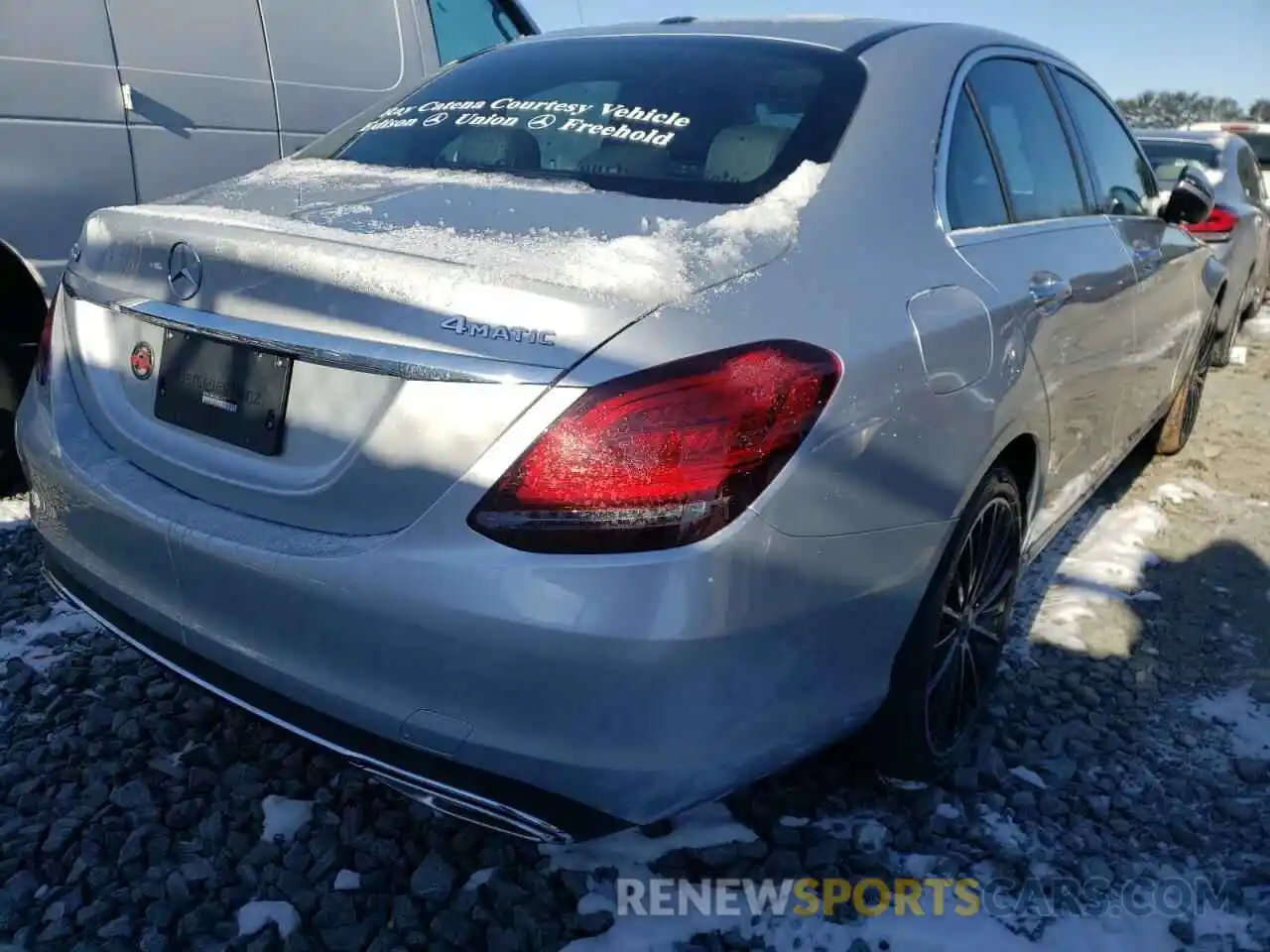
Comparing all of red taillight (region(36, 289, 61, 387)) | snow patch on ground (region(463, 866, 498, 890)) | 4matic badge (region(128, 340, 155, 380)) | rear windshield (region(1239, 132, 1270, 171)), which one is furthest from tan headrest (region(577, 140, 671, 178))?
rear windshield (region(1239, 132, 1270, 171))

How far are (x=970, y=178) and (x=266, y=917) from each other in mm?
2054

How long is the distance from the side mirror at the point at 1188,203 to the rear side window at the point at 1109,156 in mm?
74

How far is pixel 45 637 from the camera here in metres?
2.81

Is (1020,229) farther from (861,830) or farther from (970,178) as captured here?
(861,830)

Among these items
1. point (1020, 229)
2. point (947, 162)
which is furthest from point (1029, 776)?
point (947, 162)

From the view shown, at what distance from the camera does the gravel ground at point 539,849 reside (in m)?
1.92

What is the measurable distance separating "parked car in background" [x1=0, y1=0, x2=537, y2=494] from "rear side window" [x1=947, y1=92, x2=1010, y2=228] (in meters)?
1.48

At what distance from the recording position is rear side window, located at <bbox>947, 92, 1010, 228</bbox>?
7.27 ft

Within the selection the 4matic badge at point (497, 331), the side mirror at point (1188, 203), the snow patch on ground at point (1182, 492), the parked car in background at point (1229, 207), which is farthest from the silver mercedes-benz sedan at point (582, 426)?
the parked car in background at point (1229, 207)

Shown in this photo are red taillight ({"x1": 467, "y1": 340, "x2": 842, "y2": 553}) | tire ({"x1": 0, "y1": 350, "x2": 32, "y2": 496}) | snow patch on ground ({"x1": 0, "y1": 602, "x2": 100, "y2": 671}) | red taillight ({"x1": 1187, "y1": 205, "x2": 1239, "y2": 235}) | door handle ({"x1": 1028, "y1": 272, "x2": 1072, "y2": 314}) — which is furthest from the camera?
red taillight ({"x1": 1187, "y1": 205, "x2": 1239, "y2": 235})

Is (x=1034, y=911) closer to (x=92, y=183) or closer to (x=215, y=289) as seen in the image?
(x=215, y=289)

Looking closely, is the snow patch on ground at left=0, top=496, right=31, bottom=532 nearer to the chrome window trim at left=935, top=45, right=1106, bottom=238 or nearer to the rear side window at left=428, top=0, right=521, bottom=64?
the rear side window at left=428, top=0, right=521, bottom=64

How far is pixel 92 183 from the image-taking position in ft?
11.9

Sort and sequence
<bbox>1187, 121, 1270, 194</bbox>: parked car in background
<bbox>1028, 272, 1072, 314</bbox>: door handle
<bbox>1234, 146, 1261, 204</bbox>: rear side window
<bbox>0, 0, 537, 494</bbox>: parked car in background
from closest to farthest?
<bbox>1028, 272, 1072, 314</bbox>: door handle
<bbox>0, 0, 537, 494</bbox>: parked car in background
<bbox>1234, 146, 1261, 204</bbox>: rear side window
<bbox>1187, 121, 1270, 194</bbox>: parked car in background
